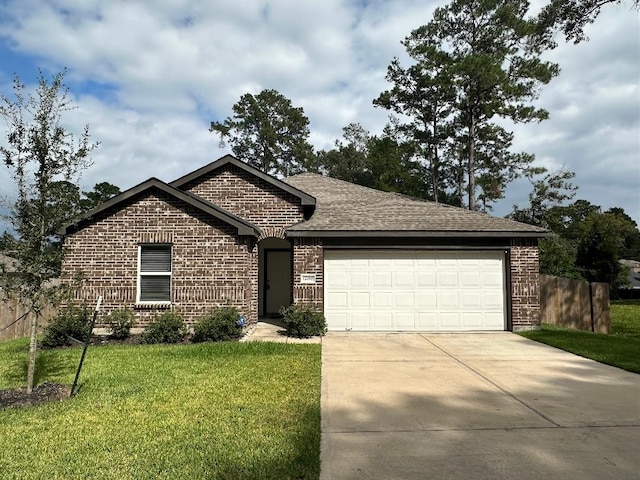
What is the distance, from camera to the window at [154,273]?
1198 cm

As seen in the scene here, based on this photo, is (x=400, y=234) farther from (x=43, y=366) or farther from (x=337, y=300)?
(x=43, y=366)

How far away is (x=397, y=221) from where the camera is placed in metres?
13.3

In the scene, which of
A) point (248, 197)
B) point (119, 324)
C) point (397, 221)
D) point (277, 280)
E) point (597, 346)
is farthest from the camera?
point (277, 280)

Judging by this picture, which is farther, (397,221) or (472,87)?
(472,87)

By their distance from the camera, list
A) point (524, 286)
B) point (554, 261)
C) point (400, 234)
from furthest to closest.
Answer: point (554, 261) < point (524, 286) < point (400, 234)

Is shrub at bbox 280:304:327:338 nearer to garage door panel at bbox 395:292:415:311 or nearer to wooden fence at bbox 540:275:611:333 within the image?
garage door panel at bbox 395:292:415:311

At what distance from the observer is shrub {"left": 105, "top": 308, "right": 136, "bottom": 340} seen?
11.1m

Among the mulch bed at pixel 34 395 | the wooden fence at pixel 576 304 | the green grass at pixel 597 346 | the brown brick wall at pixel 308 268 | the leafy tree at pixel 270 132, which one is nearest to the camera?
the mulch bed at pixel 34 395

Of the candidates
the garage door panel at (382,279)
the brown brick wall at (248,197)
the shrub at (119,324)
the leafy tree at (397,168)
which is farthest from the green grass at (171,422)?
the leafy tree at (397,168)

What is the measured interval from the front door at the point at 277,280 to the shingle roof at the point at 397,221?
2325 mm

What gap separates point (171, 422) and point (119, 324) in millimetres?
6858

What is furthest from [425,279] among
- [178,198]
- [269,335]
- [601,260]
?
[601,260]

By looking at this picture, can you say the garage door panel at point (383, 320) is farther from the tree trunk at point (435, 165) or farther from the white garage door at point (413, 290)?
the tree trunk at point (435, 165)

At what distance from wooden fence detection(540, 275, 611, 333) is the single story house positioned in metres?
3.48
